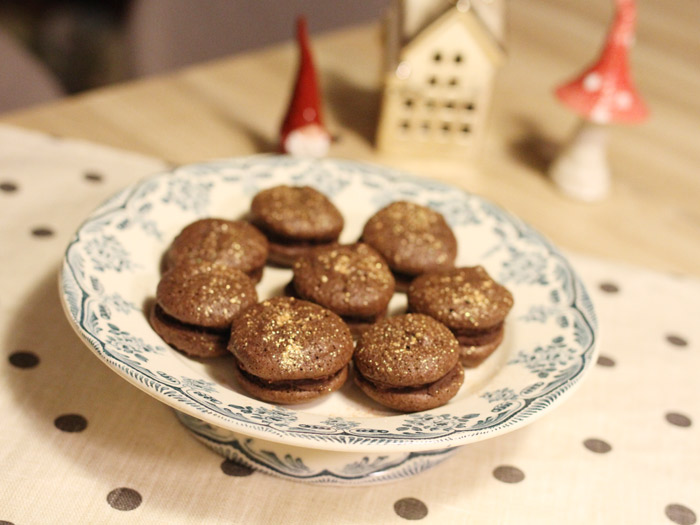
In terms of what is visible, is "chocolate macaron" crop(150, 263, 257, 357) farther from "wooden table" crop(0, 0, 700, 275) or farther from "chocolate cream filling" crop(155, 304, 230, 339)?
"wooden table" crop(0, 0, 700, 275)

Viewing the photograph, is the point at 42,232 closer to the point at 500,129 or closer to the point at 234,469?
the point at 234,469

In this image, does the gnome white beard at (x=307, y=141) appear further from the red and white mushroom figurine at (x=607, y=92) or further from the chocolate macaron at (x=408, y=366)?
the chocolate macaron at (x=408, y=366)

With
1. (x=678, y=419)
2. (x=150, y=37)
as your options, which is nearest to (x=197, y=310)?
(x=678, y=419)

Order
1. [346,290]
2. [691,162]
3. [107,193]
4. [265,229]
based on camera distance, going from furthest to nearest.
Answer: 1. [691,162]
2. [107,193]
3. [265,229]
4. [346,290]

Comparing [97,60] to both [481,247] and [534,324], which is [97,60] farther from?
[534,324]

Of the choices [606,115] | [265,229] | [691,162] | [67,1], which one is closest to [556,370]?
[265,229]

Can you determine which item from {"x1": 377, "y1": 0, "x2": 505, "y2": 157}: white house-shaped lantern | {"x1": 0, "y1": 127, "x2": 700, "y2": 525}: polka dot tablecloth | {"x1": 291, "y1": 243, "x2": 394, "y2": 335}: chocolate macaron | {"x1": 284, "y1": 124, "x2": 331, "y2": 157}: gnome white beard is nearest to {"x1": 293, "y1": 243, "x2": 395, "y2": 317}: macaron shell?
{"x1": 291, "y1": 243, "x2": 394, "y2": 335}: chocolate macaron
